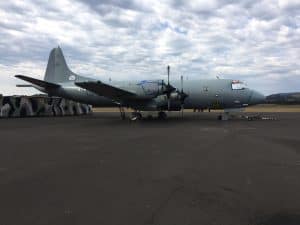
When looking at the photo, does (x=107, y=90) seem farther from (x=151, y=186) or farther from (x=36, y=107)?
(x=151, y=186)

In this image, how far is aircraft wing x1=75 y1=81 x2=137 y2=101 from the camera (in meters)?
22.4

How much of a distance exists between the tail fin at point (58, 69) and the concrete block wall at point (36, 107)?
13.0 ft

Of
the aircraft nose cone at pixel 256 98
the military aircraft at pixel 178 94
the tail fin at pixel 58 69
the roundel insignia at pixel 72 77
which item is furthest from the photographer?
the tail fin at pixel 58 69

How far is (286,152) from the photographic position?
10.1 meters

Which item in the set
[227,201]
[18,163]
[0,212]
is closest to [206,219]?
[227,201]

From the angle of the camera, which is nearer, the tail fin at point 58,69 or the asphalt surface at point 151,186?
the asphalt surface at point 151,186

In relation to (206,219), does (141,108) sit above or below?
above

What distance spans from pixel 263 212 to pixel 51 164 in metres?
5.84

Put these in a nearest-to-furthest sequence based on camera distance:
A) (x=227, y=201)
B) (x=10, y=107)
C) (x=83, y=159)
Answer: (x=227, y=201)
(x=83, y=159)
(x=10, y=107)

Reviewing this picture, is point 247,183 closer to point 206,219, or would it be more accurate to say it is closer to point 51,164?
point 206,219

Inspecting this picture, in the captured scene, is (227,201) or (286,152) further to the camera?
(286,152)

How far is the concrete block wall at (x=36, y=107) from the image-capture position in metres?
31.8

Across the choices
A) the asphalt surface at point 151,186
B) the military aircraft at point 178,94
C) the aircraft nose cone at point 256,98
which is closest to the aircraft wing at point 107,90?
the military aircraft at point 178,94

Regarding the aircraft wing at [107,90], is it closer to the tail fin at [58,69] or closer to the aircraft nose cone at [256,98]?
the tail fin at [58,69]
